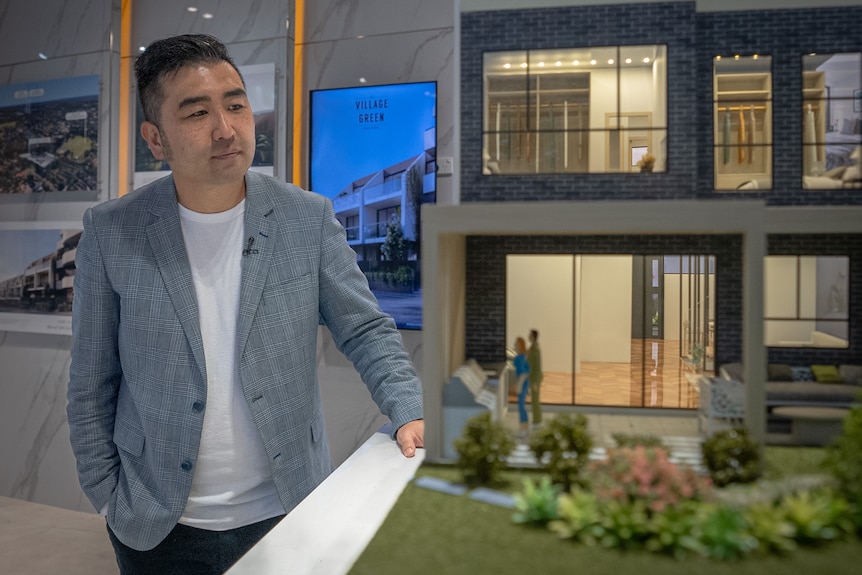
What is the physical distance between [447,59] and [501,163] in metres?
3.24

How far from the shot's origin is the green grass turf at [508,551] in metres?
0.93

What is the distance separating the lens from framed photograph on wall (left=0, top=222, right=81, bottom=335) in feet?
16.1

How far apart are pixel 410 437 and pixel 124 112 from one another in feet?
12.3

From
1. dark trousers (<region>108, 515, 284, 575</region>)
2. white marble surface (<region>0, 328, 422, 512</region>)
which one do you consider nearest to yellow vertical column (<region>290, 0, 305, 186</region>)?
white marble surface (<region>0, 328, 422, 512</region>)

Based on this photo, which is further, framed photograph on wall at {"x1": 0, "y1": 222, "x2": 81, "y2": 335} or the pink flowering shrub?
framed photograph on wall at {"x1": 0, "y1": 222, "x2": 81, "y2": 335}

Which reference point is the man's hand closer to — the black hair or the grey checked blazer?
the grey checked blazer

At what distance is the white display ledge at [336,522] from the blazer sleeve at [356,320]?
31 cm

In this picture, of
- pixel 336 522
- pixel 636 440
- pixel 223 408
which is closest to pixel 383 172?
pixel 223 408

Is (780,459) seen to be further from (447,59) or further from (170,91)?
(447,59)

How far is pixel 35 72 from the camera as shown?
5059mm

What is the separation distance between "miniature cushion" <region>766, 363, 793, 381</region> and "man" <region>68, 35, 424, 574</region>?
1.10 meters

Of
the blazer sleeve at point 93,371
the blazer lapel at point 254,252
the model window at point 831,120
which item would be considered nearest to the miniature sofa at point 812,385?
the model window at point 831,120

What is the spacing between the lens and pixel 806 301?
44.5 inches

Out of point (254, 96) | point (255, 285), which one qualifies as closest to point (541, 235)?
point (255, 285)
